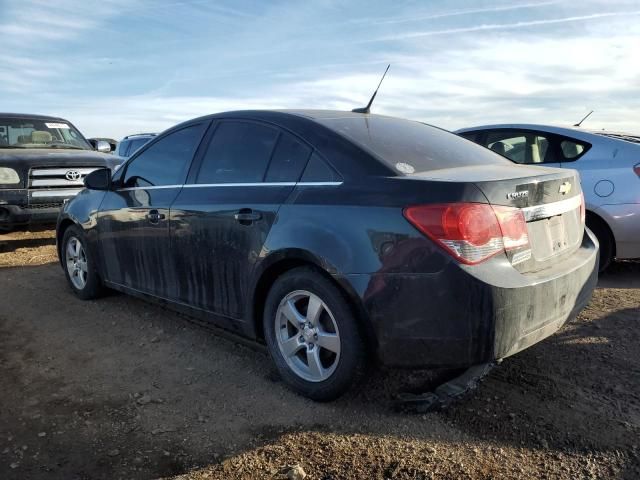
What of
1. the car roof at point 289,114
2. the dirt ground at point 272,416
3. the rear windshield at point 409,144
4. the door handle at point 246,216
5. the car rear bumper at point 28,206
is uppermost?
the car roof at point 289,114

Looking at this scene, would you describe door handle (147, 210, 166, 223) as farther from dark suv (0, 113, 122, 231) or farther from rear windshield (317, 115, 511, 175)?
dark suv (0, 113, 122, 231)

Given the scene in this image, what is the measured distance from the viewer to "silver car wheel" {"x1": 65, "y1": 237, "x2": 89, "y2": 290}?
530 cm

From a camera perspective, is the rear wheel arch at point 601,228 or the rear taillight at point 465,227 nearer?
the rear taillight at point 465,227

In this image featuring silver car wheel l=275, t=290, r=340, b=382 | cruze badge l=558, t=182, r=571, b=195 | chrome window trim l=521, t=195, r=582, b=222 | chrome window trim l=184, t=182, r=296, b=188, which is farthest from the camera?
chrome window trim l=184, t=182, r=296, b=188

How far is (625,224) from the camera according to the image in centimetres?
536

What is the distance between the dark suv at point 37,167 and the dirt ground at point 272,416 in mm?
3423

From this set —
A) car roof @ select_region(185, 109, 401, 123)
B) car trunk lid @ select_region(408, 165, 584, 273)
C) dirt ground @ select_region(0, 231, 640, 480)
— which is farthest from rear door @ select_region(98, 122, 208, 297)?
car trunk lid @ select_region(408, 165, 584, 273)

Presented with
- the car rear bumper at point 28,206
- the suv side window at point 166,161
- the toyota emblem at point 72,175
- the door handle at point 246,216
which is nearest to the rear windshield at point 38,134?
the toyota emblem at point 72,175

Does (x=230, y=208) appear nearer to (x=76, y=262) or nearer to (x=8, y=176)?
(x=76, y=262)

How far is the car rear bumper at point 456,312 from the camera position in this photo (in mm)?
2684

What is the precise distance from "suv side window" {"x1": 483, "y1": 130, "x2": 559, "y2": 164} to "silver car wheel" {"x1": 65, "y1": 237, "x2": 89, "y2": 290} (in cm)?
439

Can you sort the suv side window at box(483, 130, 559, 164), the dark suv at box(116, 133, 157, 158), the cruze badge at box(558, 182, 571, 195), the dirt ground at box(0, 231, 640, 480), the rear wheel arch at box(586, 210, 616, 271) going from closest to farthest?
the dirt ground at box(0, 231, 640, 480) → the cruze badge at box(558, 182, 571, 195) → the rear wheel arch at box(586, 210, 616, 271) → the suv side window at box(483, 130, 559, 164) → the dark suv at box(116, 133, 157, 158)

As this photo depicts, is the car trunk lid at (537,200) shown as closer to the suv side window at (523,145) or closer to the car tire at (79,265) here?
the suv side window at (523,145)

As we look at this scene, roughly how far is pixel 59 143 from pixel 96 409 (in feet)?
22.4
